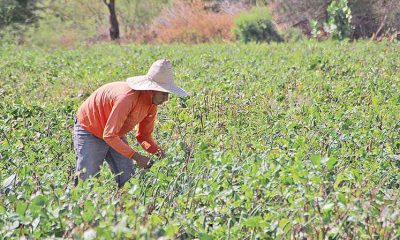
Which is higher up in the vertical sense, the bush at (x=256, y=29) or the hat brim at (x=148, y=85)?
the hat brim at (x=148, y=85)

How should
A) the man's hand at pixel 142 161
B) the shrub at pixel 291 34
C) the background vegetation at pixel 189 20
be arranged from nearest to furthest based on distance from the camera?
1. the man's hand at pixel 142 161
2. the shrub at pixel 291 34
3. the background vegetation at pixel 189 20

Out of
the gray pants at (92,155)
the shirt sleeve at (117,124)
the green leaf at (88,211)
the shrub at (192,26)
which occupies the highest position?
the green leaf at (88,211)

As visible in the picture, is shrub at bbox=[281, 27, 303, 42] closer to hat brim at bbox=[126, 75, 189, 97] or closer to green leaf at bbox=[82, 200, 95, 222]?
hat brim at bbox=[126, 75, 189, 97]

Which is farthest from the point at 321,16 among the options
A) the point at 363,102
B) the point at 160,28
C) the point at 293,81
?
the point at 363,102

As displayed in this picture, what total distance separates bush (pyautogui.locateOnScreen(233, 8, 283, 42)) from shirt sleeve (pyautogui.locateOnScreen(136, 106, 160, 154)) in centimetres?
1837

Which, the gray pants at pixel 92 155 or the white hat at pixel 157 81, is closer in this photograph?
the white hat at pixel 157 81

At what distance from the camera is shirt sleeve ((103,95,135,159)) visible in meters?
5.44

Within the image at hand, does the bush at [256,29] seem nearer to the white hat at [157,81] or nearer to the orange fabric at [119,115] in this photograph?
the orange fabric at [119,115]

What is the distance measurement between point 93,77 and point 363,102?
526 centimetres

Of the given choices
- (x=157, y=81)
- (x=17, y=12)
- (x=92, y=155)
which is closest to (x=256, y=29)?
(x=17, y=12)

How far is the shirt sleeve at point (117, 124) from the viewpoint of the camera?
5.44 meters

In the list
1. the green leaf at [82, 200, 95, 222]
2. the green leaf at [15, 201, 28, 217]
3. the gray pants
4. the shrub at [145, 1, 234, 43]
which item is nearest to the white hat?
the gray pants

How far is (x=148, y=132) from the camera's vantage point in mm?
6023

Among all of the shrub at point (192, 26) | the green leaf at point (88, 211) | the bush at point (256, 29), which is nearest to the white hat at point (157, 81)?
the green leaf at point (88, 211)
